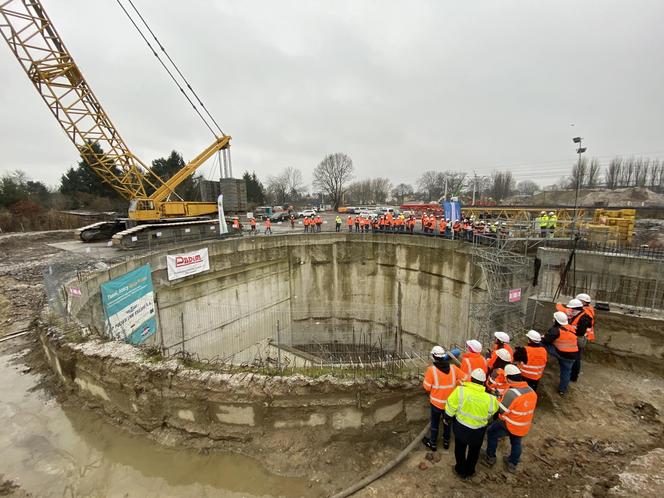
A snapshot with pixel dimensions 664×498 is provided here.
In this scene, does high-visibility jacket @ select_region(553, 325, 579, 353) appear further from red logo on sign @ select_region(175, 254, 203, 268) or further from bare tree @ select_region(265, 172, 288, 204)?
bare tree @ select_region(265, 172, 288, 204)

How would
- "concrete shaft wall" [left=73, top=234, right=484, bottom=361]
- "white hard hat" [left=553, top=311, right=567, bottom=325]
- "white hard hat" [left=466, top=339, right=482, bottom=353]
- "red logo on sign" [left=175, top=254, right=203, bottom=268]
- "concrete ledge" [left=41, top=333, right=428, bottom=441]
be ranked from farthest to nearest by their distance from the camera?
"concrete shaft wall" [left=73, top=234, right=484, bottom=361] → "red logo on sign" [left=175, top=254, right=203, bottom=268] → "white hard hat" [left=553, top=311, right=567, bottom=325] → "white hard hat" [left=466, top=339, right=482, bottom=353] → "concrete ledge" [left=41, top=333, right=428, bottom=441]

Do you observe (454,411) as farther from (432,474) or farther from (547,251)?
(547,251)

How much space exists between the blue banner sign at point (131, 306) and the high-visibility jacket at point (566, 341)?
9907 mm

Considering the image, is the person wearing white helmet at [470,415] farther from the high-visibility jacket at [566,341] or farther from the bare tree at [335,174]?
the bare tree at [335,174]

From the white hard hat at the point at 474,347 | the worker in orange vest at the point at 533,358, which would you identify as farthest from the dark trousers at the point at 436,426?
the worker in orange vest at the point at 533,358

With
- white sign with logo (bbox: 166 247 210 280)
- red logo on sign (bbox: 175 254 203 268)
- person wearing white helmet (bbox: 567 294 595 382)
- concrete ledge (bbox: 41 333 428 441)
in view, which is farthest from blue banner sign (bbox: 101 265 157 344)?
person wearing white helmet (bbox: 567 294 595 382)

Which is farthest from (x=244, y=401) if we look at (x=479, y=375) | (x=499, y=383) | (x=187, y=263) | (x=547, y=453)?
(x=187, y=263)

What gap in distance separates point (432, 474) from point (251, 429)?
2.51 metres

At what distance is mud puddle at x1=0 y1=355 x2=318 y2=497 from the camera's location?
3574 mm

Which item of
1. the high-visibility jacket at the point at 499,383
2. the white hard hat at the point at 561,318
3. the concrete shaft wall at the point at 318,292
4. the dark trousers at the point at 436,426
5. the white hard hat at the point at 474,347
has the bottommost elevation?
the concrete shaft wall at the point at 318,292

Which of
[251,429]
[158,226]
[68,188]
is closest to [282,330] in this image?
[158,226]

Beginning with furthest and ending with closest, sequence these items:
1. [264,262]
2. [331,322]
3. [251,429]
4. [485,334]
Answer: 1. [331,322]
2. [264,262]
3. [485,334]
4. [251,429]

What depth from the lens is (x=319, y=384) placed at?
4.26 metres

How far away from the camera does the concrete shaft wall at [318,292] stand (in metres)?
13.5
